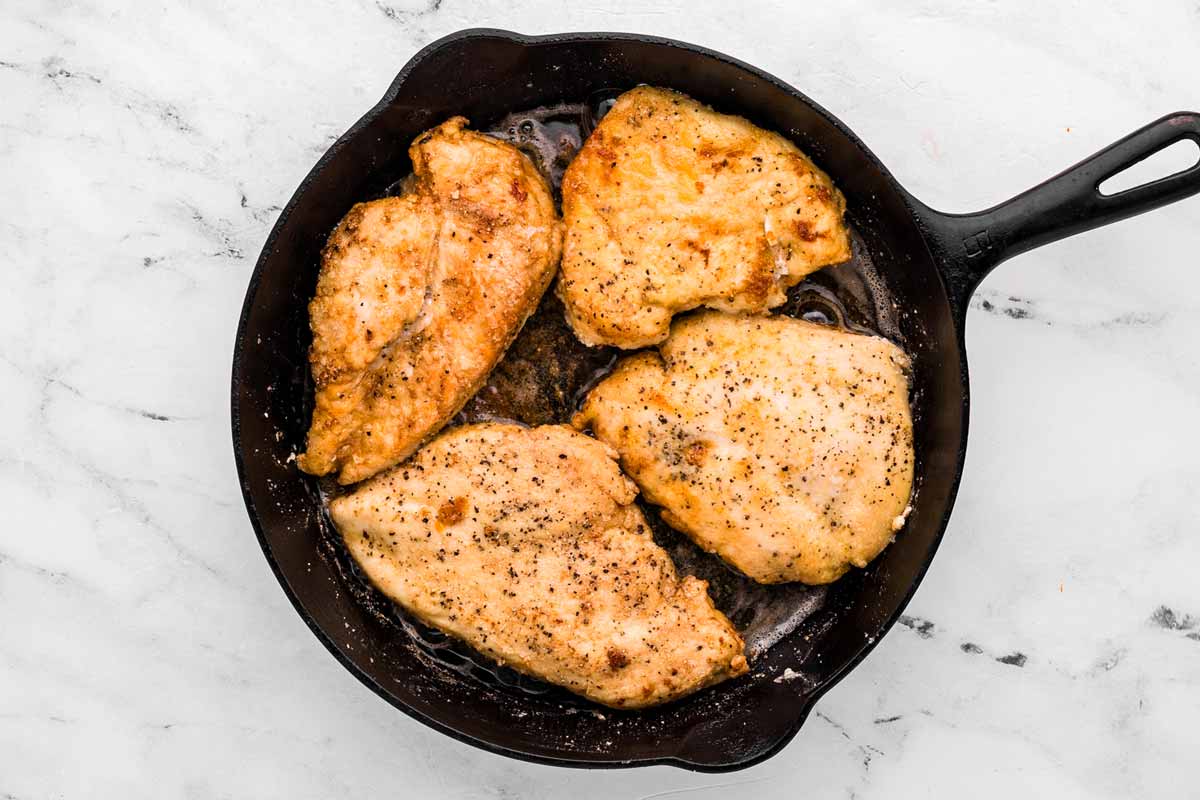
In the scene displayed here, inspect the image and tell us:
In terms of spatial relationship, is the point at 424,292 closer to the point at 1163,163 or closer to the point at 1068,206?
the point at 1068,206

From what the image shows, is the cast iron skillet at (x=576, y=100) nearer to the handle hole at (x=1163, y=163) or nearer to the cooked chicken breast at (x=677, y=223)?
the cooked chicken breast at (x=677, y=223)

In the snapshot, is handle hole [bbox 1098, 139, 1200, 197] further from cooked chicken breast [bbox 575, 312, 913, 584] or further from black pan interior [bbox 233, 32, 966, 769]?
cooked chicken breast [bbox 575, 312, 913, 584]

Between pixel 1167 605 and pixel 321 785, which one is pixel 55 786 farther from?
pixel 1167 605

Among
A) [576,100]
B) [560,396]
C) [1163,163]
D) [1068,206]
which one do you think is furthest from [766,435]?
[1163,163]

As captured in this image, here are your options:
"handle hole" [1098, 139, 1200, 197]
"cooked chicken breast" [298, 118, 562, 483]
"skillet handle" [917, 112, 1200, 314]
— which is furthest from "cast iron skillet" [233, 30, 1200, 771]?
"handle hole" [1098, 139, 1200, 197]

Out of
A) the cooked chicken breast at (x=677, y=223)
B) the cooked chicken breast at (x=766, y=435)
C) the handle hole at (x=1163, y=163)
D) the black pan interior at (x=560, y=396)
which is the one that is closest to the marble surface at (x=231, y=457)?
the handle hole at (x=1163, y=163)

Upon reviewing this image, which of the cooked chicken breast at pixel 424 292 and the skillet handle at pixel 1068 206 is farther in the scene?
the cooked chicken breast at pixel 424 292

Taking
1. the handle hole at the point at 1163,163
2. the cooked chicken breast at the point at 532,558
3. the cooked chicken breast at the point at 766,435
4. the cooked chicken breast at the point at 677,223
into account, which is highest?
the handle hole at the point at 1163,163
